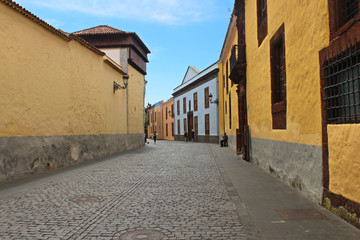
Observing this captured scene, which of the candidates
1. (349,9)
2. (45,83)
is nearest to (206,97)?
(45,83)

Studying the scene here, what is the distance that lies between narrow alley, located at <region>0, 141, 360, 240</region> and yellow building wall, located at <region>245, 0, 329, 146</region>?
1282 mm

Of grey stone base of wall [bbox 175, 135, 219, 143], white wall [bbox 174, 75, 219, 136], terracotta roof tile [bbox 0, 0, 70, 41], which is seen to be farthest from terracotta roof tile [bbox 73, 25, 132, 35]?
grey stone base of wall [bbox 175, 135, 219, 143]

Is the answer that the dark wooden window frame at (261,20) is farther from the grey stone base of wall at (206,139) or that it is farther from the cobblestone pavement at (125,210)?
the grey stone base of wall at (206,139)

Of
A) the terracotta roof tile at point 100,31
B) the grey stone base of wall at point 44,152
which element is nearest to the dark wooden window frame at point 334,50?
the grey stone base of wall at point 44,152

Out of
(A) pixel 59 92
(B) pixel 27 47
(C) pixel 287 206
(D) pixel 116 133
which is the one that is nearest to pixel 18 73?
(B) pixel 27 47

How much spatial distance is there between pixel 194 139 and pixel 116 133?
56.8 ft

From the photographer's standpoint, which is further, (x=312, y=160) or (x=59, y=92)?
(x=59, y=92)

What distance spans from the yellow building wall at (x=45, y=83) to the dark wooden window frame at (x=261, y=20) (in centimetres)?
704

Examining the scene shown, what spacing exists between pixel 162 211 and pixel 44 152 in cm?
632

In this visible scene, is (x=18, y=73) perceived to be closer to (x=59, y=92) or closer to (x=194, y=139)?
(x=59, y=92)

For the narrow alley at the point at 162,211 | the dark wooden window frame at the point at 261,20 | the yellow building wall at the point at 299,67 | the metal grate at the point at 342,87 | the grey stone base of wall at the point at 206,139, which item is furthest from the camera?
the grey stone base of wall at the point at 206,139

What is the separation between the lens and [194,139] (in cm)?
Answer: 3453

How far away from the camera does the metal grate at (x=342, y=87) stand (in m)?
4.07

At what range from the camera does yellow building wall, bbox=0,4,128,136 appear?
8211 mm
